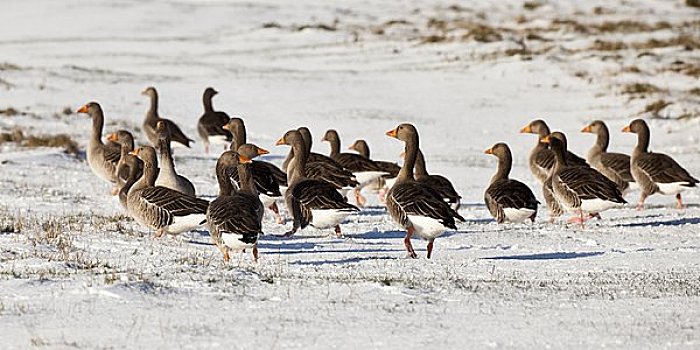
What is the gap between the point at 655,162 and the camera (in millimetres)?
20469

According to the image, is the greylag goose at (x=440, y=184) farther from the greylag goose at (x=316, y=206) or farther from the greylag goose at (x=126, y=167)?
the greylag goose at (x=126, y=167)

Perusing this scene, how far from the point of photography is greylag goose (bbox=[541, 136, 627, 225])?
1734 centimetres

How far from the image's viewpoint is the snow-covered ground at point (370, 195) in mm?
9078

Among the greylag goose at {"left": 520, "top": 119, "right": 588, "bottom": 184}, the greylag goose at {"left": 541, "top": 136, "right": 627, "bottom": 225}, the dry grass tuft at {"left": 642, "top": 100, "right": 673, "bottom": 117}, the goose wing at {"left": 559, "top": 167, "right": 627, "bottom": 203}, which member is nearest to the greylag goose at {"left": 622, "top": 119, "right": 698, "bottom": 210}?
the greylag goose at {"left": 520, "top": 119, "right": 588, "bottom": 184}

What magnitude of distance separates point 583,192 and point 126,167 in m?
8.07

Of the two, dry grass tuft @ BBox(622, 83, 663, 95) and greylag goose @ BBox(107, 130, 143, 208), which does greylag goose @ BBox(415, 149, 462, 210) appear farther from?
dry grass tuft @ BBox(622, 83, 663, 95)

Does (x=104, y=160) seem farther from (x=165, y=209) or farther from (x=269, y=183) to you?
(x=165, y=209)

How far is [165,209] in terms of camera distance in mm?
14094

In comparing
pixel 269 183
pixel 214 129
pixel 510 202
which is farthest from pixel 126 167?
pixel 214 129

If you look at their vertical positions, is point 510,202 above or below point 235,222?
below

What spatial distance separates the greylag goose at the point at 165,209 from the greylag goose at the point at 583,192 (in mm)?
6370

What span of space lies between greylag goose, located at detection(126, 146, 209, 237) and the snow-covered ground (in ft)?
0.92

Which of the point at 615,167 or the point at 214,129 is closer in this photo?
the point at 615,167

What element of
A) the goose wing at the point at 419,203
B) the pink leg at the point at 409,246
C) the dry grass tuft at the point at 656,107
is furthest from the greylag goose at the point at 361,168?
the dry grass tuft at the point at 656,107
